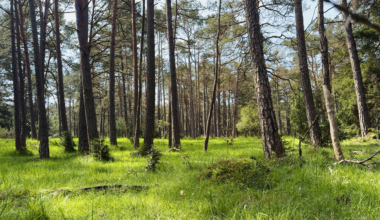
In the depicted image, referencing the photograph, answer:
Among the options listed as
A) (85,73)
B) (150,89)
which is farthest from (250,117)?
(85,73)

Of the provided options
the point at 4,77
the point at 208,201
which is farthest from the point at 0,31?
the point at 208,201

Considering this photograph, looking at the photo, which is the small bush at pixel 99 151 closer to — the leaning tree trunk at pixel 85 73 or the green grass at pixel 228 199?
the leaning tree trunk at pixel 85 73

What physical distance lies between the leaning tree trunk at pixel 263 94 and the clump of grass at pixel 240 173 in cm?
103

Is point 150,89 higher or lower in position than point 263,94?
higher

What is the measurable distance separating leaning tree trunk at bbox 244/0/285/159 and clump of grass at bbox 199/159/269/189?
1.03 metres

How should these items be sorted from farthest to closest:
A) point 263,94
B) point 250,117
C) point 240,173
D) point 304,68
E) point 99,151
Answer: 1. point 250,117
2. point 304,68
3. point 99,151
4. point 263,94
5. point 240,173

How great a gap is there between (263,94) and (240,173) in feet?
6.58

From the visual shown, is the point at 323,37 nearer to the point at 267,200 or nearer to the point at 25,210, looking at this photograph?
the point at 267,200

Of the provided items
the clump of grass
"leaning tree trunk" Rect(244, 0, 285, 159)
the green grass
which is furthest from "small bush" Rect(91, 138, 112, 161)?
"leaning tree trunk" Rect(244, 0, 285, 159)

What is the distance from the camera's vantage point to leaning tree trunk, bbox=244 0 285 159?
4.65 m

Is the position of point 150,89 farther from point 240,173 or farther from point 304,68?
point 304,68

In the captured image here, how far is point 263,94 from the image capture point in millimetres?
4723

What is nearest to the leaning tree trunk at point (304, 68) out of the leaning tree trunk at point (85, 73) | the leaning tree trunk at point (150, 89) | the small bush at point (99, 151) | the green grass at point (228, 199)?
the green grass at point (228, 199)

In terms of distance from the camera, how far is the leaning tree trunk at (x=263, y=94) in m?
4.65
